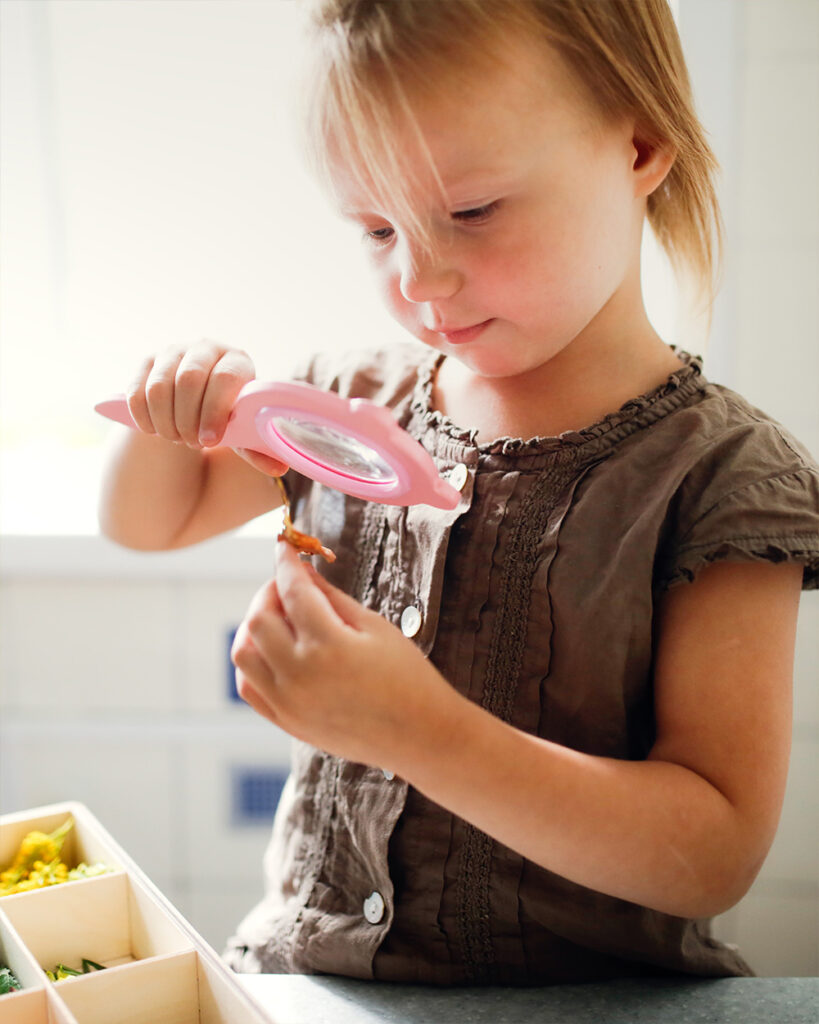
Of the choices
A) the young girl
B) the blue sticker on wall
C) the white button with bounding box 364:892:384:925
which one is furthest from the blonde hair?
the blue sticker on wall

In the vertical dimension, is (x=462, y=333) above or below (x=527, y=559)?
above

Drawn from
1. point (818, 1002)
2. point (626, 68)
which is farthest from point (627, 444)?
point (818, 1002)

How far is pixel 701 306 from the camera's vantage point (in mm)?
759

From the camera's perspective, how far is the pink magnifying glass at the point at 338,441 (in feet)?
1.41

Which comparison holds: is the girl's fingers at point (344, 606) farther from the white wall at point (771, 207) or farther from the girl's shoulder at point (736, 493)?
the white wall at point (771, 207)

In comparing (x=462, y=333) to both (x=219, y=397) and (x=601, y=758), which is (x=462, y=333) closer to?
(x=219, y=397)

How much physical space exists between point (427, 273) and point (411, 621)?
0.21 m

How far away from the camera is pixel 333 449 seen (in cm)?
51

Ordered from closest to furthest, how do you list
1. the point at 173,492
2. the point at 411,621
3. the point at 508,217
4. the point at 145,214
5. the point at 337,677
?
the point at 337,677 < the point at 508,217 < the point at 411,621 < the point at 173,492 < the point at 145,214

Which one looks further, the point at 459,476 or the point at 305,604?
the point at 459,476

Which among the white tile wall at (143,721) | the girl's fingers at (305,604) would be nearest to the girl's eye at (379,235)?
the girl's fingers at (305,604)

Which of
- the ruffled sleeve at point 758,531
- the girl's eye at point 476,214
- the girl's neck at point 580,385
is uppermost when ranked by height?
the girl's eye at point 476,214

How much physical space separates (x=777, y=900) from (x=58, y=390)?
865 mm

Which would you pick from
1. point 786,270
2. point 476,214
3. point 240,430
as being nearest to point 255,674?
point 240,430
